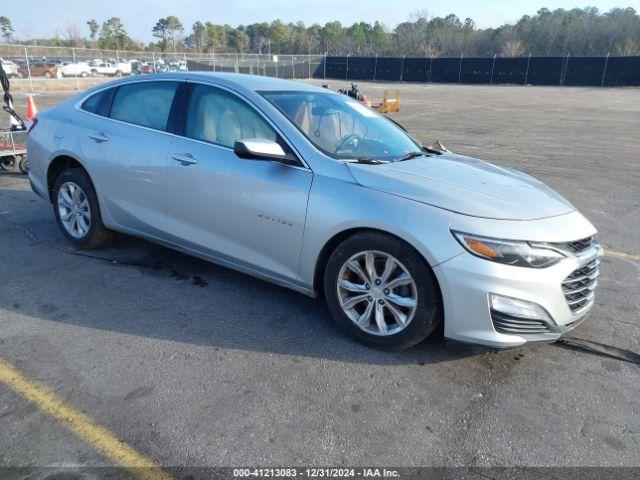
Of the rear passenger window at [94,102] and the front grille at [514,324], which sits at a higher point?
the rear passenger window at [94,102]

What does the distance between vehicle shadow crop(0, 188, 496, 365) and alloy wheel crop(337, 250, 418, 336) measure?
20 cm

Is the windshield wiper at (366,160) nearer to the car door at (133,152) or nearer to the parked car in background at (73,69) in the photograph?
the car door at (133,152)

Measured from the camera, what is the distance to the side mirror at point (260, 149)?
3424 mm

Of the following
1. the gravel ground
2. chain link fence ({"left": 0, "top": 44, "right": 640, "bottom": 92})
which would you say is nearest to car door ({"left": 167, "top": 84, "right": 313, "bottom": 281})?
the gravel ground

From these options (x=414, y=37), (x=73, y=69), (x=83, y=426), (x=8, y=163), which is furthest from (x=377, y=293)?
(x=414, y=37)

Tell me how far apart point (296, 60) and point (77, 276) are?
49.7m

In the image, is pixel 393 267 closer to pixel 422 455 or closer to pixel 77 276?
pixel 422 455

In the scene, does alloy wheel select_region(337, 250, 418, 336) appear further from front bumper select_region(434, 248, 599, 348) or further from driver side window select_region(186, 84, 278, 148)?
driver side window select_region(186, 84, 278, 148)

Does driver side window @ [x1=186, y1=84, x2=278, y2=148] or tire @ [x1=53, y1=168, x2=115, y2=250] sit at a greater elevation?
driver side window @ [x1=186, y1=84, x2=278, y2=148]

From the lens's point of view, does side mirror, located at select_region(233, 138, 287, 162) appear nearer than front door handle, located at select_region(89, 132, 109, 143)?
Yes

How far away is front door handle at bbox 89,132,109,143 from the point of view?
4531 mm

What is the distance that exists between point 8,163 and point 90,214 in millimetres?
4549

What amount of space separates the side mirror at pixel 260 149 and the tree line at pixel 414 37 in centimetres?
8494

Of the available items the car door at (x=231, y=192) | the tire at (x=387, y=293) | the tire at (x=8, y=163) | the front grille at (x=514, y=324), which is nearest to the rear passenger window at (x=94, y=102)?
the car door at (x=231, y=192)
